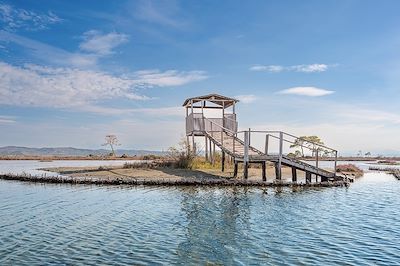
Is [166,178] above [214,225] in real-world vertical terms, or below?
above

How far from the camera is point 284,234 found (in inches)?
556

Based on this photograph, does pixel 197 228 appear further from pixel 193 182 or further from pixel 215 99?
pixel 215 99

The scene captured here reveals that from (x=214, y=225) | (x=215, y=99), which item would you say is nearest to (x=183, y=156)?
(x=215, y=99)

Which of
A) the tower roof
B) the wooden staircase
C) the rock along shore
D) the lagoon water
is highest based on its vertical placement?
the tower roof

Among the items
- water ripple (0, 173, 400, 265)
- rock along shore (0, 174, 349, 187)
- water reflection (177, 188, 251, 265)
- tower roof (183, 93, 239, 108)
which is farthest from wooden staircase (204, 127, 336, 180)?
tower roof (183, 93, 239, 108)

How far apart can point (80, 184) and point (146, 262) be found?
19.9 m

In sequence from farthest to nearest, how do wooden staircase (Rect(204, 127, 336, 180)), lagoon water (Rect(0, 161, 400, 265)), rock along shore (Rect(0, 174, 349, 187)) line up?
wooden staircase (Rect(204, 127, 336, 180)), rock along shore (Rect(0, 174, 349, 187)), lagoon water (Rect(0, 161, 400, 265))

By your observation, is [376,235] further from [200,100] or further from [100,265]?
[200,100]

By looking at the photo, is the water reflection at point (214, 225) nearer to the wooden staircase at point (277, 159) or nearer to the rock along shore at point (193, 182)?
the rock along shore at point (193, 182)

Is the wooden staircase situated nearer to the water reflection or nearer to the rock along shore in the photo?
the rock along shore

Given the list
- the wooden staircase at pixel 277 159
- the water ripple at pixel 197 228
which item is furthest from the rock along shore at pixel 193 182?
the water ripple at pixel 197 228

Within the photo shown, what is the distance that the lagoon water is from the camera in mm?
11477

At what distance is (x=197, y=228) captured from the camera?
15.0 meters

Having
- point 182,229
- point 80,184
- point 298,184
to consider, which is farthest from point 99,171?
point 182,229
